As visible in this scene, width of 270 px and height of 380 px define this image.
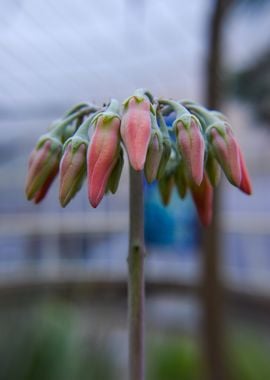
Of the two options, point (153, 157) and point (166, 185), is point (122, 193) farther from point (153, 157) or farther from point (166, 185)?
point (153, 157)

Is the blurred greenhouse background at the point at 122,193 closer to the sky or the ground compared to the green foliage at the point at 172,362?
closer to the sky

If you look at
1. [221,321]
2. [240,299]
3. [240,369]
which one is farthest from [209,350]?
[240,299]

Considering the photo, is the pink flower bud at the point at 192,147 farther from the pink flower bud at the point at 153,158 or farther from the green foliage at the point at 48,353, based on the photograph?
the green foliage at the point at 48,353

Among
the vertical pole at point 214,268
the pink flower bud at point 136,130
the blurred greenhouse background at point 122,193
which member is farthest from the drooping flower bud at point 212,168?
the blurred greenhouse background at point 122,193

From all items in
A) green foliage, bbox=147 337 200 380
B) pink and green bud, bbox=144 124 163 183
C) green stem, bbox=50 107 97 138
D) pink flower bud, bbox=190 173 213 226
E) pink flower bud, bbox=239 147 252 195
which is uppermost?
green stem, bbox=50 107 97 138

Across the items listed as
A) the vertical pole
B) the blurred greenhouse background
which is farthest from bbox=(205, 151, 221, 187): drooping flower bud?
the blurred greenhouse background

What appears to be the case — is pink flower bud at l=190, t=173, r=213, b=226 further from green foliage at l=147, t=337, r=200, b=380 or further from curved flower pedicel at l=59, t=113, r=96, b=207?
green foliage at l=147, t=337, r=200, b=380

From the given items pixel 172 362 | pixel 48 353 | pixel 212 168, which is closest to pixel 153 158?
pixel 212 168
